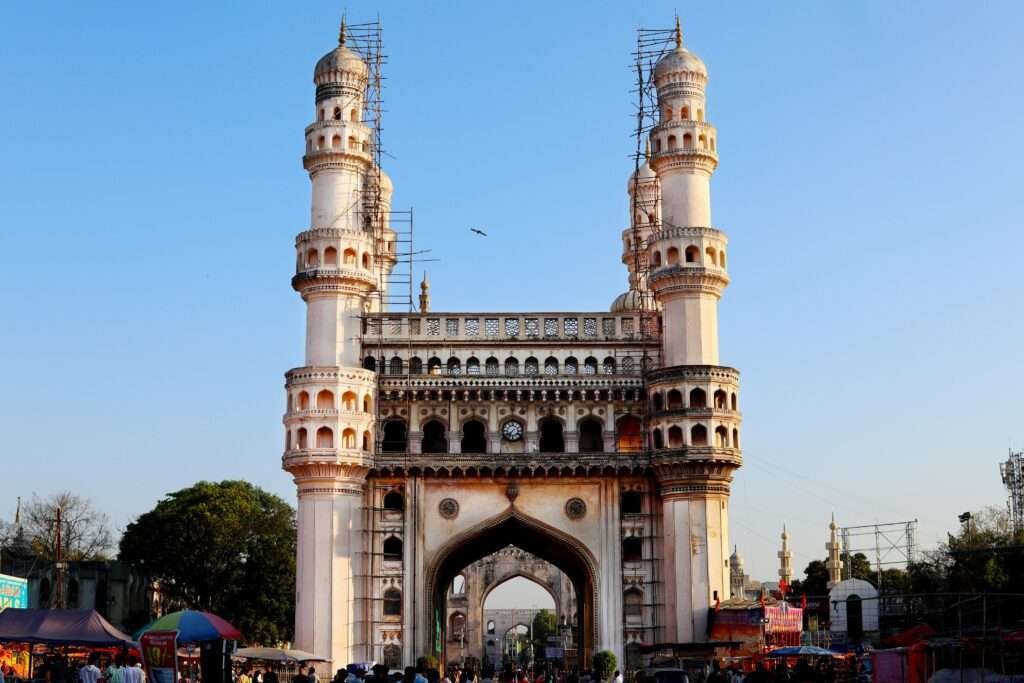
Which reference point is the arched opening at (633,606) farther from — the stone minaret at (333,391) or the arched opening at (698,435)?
the stone minaret at (333,391)

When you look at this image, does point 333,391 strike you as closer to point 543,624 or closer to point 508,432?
point 508,432

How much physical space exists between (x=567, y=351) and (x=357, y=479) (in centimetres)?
979

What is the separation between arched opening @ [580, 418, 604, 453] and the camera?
57219 mm

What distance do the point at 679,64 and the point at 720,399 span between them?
1461 cm


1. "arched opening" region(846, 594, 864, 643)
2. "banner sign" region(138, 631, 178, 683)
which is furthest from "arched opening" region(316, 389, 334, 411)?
"arched opening" region(846, 594, 864, 643)

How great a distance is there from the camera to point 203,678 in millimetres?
24750

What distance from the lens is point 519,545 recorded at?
60531mm

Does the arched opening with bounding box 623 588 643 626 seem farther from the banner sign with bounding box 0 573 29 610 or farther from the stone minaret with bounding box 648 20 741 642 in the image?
the banner sign with bounding box 0 573 29 610

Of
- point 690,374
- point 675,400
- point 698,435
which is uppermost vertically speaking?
point 690,374

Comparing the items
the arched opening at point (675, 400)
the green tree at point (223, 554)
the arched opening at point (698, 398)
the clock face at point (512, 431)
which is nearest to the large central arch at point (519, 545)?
the clock face at point (512, 431)

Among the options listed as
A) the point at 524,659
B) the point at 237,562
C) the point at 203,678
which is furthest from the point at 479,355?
the point at 524,659

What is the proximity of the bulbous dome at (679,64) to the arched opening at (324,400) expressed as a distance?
19430 mm

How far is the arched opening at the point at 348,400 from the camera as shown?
5447 cm

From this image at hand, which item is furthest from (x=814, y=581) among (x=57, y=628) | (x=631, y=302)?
(x=57, y=628)
